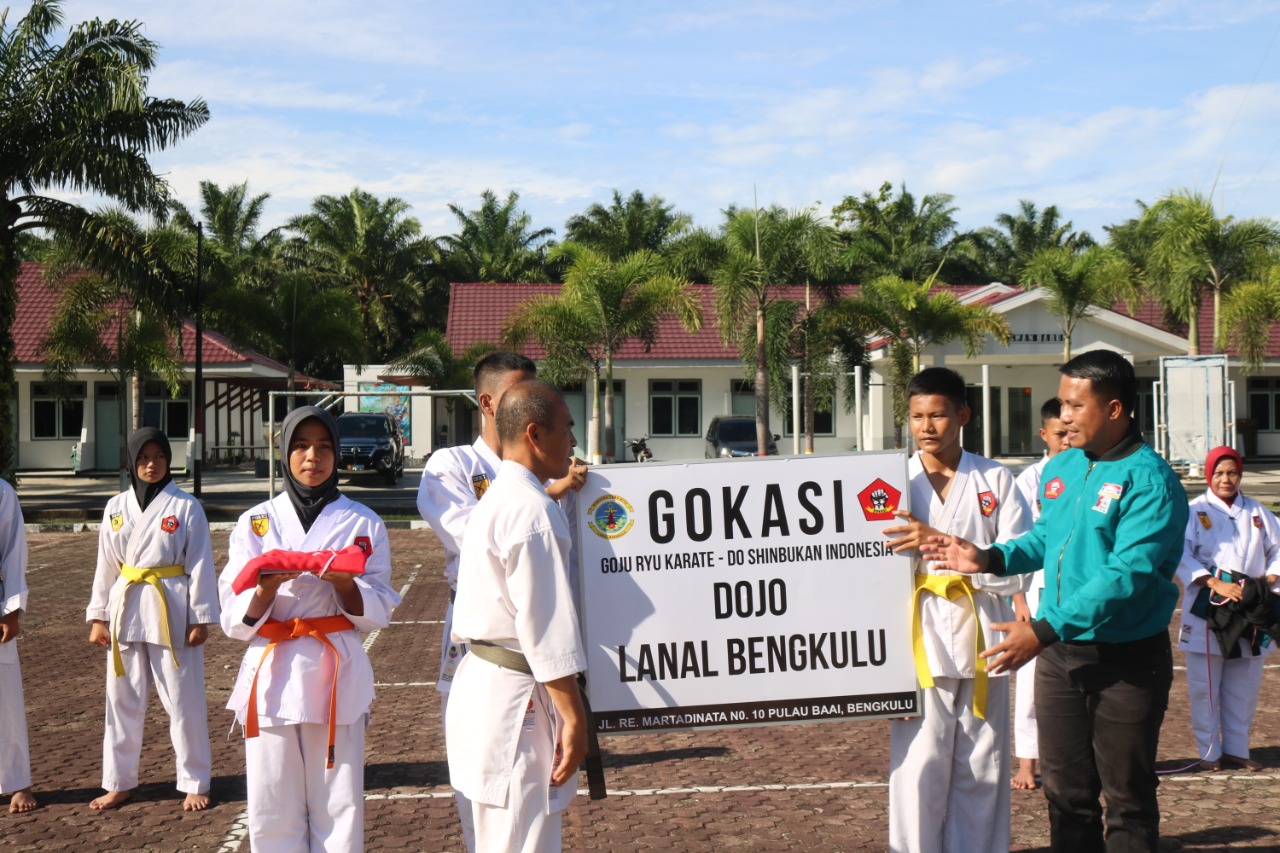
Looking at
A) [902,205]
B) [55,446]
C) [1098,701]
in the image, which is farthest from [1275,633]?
[902,205]

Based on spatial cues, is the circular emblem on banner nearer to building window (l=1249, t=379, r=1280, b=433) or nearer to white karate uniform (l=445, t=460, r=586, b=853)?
white karate uniform (l=445, t=460, r=586, b=853)

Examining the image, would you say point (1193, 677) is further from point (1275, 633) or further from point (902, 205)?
point (902, 205)

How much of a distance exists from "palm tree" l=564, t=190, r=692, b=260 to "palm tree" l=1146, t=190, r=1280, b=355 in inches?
899

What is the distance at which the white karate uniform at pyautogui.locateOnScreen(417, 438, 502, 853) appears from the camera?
4887 millimetres

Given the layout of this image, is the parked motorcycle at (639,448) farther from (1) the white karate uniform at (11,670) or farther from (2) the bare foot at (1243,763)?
(1) the white karate uniform at (11,670)

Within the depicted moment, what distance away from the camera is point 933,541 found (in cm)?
453

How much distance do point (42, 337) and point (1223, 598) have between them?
35.1 meters

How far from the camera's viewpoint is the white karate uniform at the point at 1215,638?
6590mm

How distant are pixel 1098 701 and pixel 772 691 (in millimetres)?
1162

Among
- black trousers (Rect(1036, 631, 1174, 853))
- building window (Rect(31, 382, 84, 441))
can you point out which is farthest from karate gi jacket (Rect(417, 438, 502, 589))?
building window (Rect(31, 382, 84, 441))

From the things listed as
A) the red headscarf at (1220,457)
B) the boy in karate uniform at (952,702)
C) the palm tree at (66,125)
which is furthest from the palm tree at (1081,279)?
the boy in karate uniform at (952,702)

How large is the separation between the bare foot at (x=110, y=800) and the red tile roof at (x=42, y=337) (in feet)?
90.7

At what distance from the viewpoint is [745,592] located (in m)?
4.55

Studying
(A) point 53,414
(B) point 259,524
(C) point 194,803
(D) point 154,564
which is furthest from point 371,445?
(B) point 259,524
